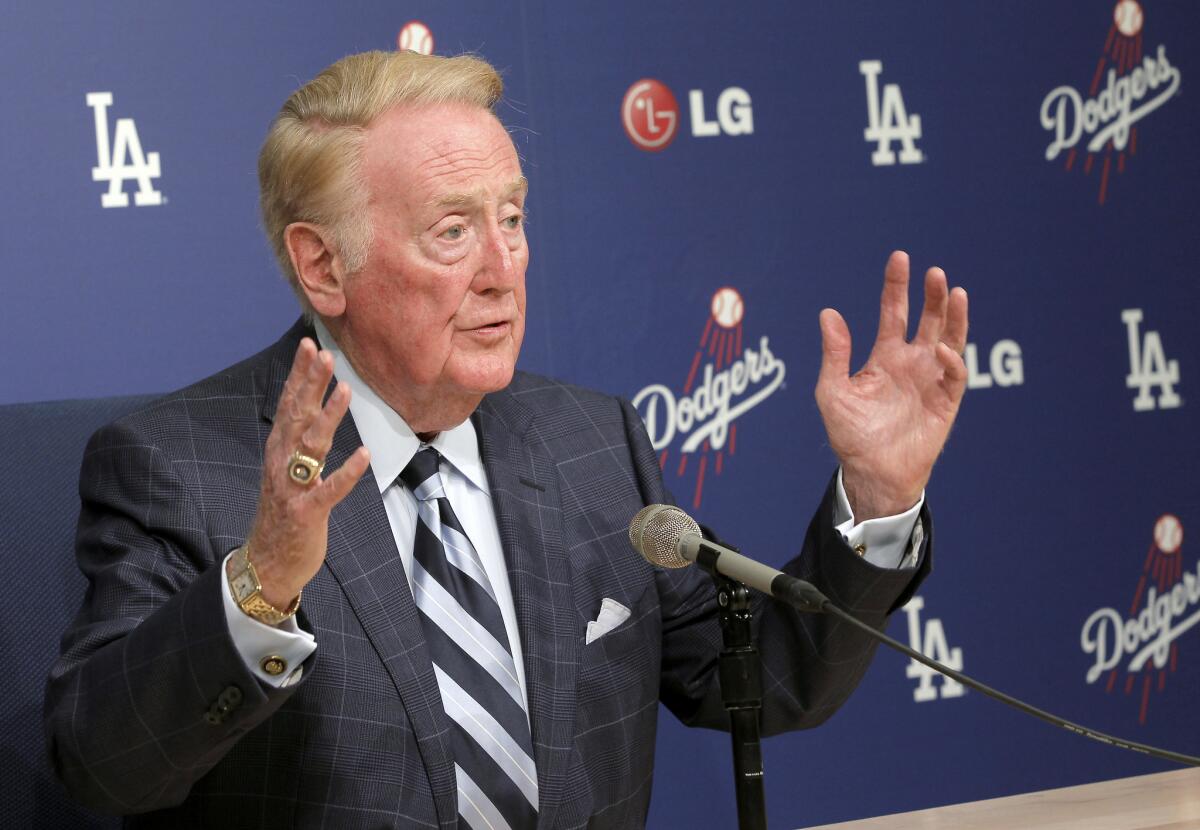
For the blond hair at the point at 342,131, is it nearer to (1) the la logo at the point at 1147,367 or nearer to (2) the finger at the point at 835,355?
(2) the finger at the point at 835,355

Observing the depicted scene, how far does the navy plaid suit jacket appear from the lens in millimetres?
1568

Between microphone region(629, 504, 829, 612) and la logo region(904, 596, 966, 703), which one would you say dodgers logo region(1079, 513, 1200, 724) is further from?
microphone region(629, 504, 829, 612)

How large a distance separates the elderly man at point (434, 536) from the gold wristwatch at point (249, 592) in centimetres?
7

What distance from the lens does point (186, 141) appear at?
8.39ft

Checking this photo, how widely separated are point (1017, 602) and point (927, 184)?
34.1 inches

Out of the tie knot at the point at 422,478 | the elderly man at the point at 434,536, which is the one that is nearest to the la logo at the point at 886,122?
the elderly man at the point at 434,536

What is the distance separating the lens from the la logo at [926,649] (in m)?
3.14

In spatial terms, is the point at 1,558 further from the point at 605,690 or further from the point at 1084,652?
the point at 1084,652

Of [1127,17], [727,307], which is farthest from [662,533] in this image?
[1127,17]

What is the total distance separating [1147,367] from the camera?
333 cm

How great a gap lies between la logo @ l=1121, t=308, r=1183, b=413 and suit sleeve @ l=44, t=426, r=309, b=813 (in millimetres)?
2206

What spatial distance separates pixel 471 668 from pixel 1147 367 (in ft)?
6.56

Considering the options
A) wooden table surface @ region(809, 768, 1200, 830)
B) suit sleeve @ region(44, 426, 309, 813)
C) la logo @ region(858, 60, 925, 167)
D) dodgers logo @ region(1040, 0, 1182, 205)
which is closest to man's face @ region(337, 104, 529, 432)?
suit sleeve @ region(44, 426, 309, 813)

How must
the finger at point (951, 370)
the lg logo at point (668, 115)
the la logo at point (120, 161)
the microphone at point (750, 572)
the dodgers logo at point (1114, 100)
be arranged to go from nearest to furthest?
the microphone at point (750, 572), the finger at point (951, 370), the la logo at point (120, 161), the lg logo at point (668, 115), the dodgers logo at point (1114, 100)
